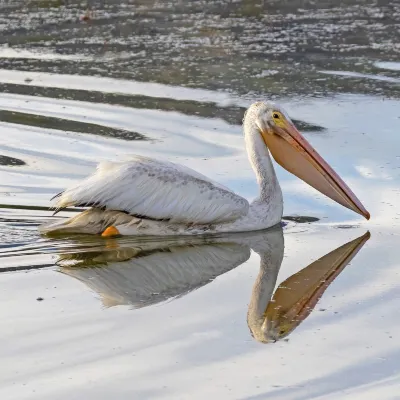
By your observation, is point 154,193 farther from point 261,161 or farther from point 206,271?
point 261,161

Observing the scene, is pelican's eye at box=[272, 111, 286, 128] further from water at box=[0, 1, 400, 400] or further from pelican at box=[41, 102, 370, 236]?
water at box=[0, 1, 400, 400]

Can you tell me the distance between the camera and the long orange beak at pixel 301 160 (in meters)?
6.30

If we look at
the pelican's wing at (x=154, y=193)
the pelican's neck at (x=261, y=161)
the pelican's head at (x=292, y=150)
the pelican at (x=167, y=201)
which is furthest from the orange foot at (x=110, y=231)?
the pelican's head at (x=292, y=150)

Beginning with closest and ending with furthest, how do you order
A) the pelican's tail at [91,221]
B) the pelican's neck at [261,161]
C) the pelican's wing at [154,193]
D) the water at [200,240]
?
the water at [200,240]
the pelican's wing at [154,193]
the pelican's tail at [91,221]
the pelican's neck at [261,161]

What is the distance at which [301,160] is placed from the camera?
639 cm

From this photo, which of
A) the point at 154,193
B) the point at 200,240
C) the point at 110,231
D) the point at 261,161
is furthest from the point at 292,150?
the point at 110,231

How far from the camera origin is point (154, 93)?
9094 millimetres

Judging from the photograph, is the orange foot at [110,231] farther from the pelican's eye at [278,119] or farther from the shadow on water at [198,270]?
the pelican's eye at [278,119]

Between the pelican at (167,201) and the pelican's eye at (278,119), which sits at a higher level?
the pelican's eye at (278,119)

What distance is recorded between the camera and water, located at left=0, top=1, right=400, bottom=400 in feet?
13.8

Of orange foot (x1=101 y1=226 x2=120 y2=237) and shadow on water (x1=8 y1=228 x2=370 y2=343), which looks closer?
shadow on water (x1=8 y1=228 x2=370 y2=343)

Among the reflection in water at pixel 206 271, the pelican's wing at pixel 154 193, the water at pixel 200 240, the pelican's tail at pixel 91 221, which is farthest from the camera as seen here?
the pelican's tail at pixel 91 221

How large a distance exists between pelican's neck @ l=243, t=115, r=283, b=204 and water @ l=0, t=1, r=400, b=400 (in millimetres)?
256

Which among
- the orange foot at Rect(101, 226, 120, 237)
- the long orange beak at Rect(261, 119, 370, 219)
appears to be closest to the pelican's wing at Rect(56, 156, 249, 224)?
the orange foot at Rect(101, 226, 120, 237)
